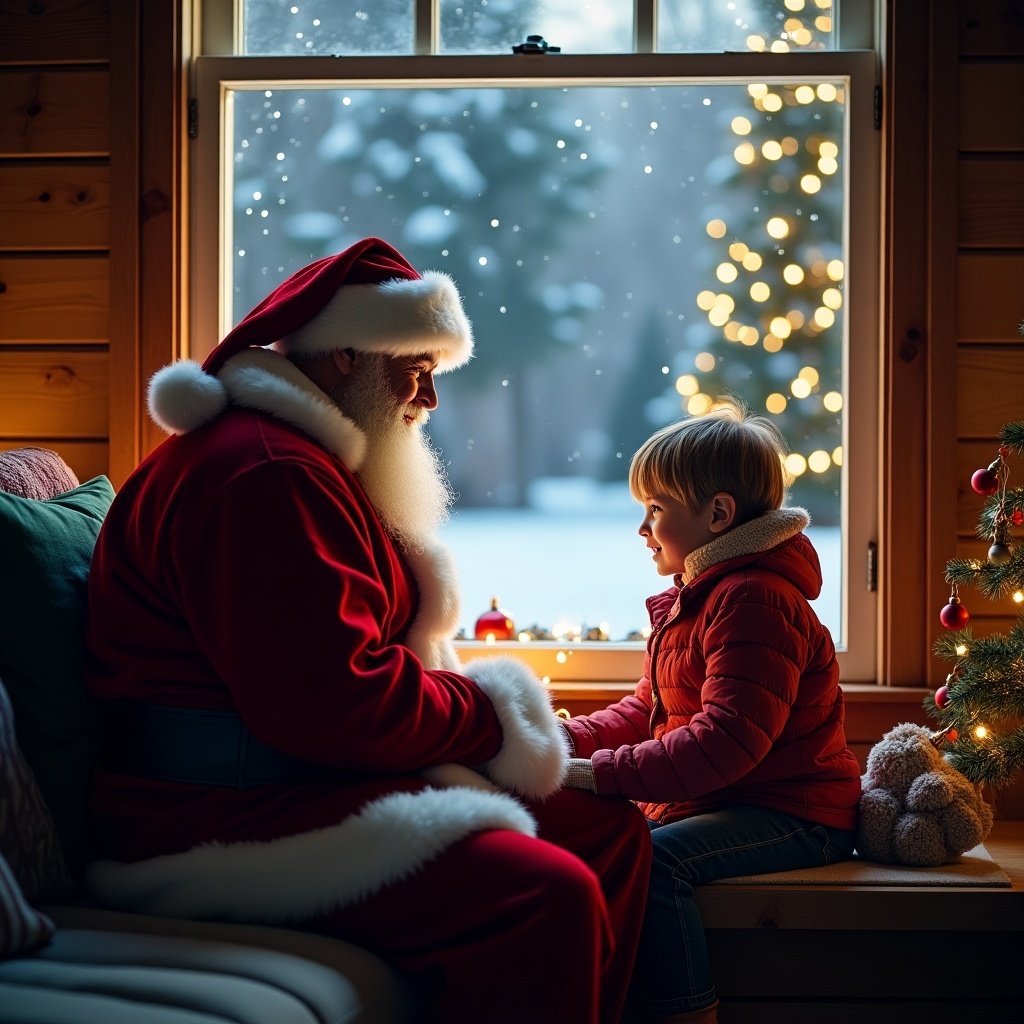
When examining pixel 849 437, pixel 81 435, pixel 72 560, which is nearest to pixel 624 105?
pixel 849 437

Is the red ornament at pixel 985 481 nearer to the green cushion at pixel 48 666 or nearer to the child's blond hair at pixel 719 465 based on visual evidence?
the child's blond hair at pixel 719 465

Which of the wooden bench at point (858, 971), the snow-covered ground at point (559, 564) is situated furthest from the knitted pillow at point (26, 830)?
the snow-covered ground at point (559, 564)

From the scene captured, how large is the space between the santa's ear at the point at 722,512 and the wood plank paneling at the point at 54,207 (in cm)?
149

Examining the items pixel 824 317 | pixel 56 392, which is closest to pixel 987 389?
pixel 824 317

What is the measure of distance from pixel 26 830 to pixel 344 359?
0.84m

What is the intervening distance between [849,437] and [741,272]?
0.45m

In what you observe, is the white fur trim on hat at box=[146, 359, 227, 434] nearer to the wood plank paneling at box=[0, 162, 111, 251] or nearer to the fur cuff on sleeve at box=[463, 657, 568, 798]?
the fur cuff on sleeve at box=[463, 657, 568, 798]

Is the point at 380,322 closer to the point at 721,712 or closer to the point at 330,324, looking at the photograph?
the point at 330,324

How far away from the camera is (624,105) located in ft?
8.32

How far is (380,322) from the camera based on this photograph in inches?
69.9

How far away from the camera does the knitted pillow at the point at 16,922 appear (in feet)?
4.40

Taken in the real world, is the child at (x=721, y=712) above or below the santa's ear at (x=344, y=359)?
below

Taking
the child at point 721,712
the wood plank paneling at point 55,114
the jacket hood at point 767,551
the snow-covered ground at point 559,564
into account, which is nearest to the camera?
the child at point 721,712

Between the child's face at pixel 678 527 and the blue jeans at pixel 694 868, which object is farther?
the child's face at pixel 678 527
